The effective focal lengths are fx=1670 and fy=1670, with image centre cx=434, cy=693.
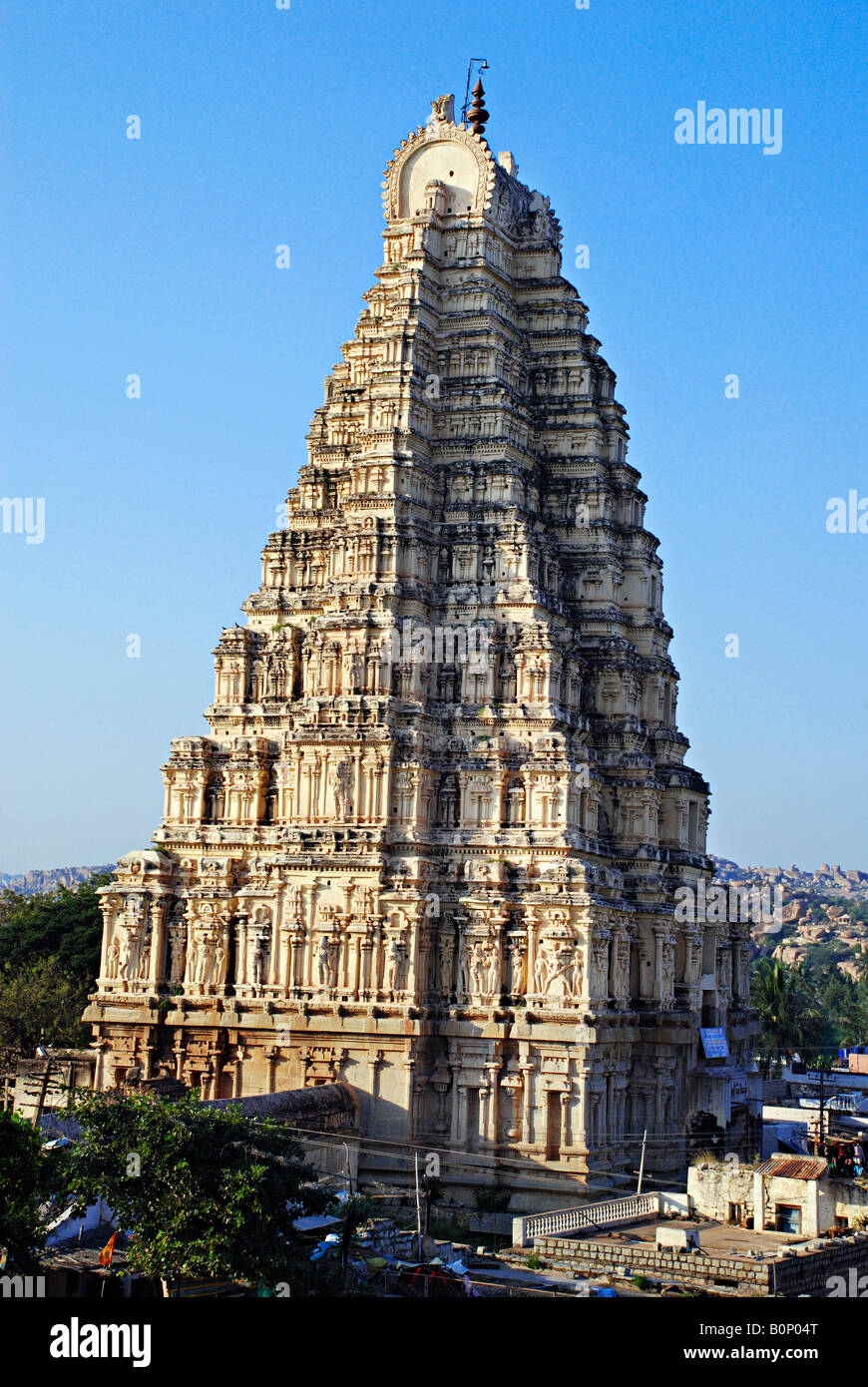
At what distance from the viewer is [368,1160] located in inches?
1674

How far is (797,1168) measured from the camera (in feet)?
114

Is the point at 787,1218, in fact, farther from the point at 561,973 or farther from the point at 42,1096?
the point at 42,1096

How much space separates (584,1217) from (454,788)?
1464cm

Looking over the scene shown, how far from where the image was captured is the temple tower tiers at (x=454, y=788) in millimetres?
43438

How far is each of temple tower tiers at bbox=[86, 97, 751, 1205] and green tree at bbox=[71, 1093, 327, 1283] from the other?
12.9 m

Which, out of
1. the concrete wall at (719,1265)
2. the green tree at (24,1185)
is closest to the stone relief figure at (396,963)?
the concrete wall at (719,1265)

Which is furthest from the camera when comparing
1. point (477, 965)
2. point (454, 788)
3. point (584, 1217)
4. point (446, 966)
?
point (454, 788)

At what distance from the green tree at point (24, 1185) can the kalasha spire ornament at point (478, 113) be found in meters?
39.0

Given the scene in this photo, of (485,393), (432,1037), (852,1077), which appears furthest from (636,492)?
(852,1077)

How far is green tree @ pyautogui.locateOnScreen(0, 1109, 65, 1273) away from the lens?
88.4 feet

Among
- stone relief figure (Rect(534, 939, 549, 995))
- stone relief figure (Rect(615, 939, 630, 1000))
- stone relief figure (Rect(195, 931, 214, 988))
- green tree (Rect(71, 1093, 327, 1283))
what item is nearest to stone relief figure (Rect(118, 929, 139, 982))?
stone relief figure (Rect(195, 931, 214, 988))

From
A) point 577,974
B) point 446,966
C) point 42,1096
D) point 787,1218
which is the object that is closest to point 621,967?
point 577,974

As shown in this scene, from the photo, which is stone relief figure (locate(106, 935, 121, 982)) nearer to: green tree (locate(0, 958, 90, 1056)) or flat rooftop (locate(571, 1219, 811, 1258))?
green tree (locate(0, 958, 90, 1056))
